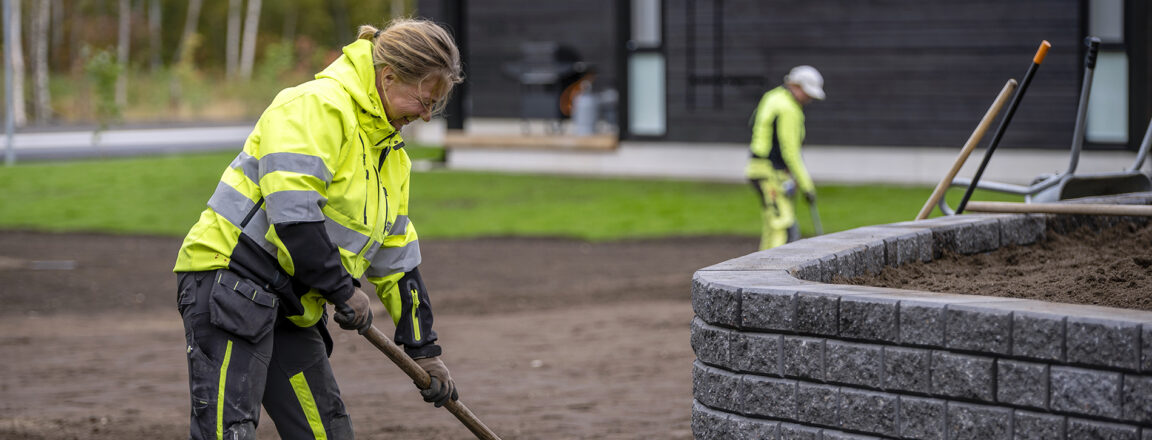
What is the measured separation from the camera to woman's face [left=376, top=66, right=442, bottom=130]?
3.96m

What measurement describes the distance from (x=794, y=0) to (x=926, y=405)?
54.6 feet

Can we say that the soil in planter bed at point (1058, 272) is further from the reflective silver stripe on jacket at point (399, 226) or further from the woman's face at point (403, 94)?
the woman's face at point (403, 94)

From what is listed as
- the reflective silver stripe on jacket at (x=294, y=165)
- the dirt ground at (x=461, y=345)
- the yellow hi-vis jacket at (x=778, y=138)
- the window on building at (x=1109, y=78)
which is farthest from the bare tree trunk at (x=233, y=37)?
the reflective silver stripe on jacket at (x=294, y=165)

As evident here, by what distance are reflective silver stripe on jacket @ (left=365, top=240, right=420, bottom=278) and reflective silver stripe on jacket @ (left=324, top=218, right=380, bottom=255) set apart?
27 centimetres

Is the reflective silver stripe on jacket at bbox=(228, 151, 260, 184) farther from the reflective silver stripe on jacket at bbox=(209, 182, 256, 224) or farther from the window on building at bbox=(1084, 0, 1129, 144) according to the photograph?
the window on building at bbox=(1084, 0, 1129, 144)

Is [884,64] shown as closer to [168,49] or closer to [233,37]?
[233,37]

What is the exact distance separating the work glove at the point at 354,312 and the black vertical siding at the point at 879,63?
50.1 feet

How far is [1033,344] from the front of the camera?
11.4ft

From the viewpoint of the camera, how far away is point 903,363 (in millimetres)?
3734

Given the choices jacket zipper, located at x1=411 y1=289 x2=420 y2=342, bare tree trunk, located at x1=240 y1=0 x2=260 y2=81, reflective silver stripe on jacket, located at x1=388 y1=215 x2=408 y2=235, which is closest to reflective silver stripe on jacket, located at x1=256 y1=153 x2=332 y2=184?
reflective silver stripe on jacket, located at x1=388 y1=215 x2=408 y2=235

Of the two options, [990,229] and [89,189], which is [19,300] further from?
[89,189]

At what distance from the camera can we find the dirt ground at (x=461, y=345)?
663 centimetres

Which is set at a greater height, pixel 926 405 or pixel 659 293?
pixel 926 405

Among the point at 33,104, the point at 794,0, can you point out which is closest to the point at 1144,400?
the point at 794,0
